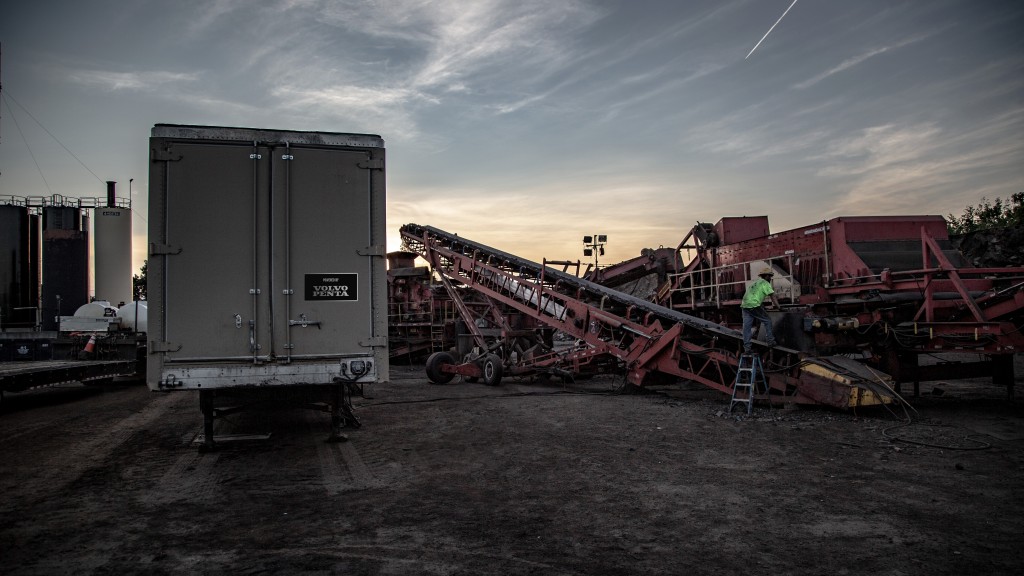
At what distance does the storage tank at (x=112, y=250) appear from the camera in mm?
30750

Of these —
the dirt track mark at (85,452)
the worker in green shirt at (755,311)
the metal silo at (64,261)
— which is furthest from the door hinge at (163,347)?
the metal silo at (64,261)

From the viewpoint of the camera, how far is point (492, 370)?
54.6 ft

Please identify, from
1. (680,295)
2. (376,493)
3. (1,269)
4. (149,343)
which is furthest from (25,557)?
(1,269)

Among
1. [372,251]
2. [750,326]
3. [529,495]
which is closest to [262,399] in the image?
[372,251]

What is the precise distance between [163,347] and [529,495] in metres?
4.61

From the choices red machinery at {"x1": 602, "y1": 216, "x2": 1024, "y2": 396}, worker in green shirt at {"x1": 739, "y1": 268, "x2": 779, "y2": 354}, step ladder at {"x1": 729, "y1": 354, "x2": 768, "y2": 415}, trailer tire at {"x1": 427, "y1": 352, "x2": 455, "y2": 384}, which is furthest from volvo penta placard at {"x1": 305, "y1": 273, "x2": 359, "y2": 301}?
trailer tire at {"x1": 427, "y1": 352, "x2": 455, "y2": 384}

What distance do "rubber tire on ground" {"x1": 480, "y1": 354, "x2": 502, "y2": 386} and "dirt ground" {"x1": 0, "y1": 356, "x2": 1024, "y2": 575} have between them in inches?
217

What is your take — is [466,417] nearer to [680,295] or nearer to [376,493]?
[376,493]

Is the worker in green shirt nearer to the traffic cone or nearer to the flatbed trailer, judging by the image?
the flatbed trailer

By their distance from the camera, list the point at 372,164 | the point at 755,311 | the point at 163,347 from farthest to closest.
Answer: the point at 755,311, the point at 372,164, the point at 163,347

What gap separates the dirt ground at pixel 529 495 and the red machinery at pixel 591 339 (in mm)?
659

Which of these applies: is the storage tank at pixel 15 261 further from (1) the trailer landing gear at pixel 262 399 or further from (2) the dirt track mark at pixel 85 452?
(1) the trailer landing gear at pixel 262 399

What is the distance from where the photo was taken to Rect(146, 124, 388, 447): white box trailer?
741 cm

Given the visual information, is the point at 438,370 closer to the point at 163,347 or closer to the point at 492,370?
the point at 492,370
